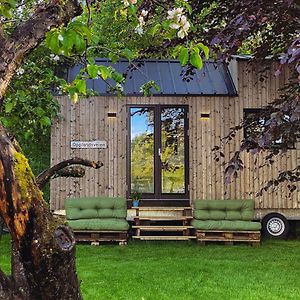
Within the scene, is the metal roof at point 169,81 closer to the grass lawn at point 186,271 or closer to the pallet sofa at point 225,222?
the pallet sofa at point 225,222

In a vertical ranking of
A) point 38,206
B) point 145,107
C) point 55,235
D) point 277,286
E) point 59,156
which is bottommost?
point 277,286

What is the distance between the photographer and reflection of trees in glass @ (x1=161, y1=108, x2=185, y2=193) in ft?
33.2

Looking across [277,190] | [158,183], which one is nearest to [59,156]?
[158,183]

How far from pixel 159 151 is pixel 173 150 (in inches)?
11.9

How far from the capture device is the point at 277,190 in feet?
32.8

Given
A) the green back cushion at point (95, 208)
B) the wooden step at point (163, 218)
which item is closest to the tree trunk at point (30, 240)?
the wooden step at point (163, 218)

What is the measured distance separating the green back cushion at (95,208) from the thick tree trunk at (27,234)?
7743mm

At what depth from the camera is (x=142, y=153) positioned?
10.2 meters

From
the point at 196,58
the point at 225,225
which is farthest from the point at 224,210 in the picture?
the point at 196,58

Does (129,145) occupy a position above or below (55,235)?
above

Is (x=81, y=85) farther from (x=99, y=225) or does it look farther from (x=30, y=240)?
(x=99, y=225)

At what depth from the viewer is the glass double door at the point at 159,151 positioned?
1008cm

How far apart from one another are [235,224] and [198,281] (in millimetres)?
3546

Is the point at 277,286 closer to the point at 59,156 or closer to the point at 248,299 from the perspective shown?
the point at 248,299
